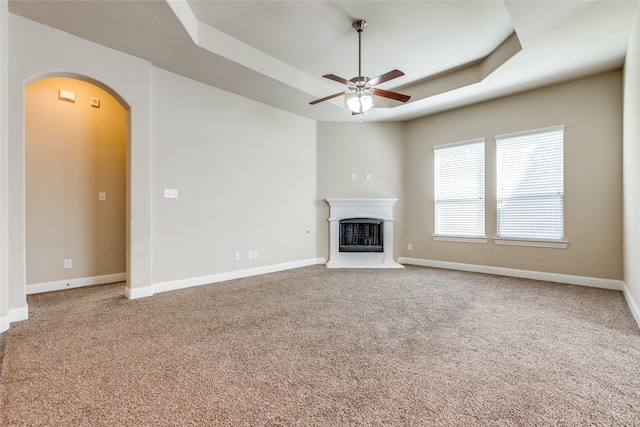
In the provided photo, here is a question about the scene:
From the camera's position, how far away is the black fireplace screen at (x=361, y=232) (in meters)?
5.99

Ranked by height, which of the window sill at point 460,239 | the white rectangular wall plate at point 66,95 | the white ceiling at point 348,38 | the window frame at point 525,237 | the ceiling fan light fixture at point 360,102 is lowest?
the window sill at point 460,239

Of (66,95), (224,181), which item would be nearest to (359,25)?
(224,181)

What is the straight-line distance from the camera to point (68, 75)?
327cm

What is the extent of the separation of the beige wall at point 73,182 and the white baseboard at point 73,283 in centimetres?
5

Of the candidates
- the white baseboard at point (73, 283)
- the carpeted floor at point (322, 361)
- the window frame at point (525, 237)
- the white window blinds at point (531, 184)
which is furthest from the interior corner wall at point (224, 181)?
the white window blinds at point (531, 184)

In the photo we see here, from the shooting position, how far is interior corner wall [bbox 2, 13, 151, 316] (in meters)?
2.82

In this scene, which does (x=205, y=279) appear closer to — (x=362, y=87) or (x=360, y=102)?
(x=360, y=102)

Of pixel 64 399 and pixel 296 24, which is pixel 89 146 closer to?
pixel 296 24

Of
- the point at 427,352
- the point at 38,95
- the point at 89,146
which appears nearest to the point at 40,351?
the point at 427,352

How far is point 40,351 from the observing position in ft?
7.22

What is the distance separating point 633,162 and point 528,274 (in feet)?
7.28

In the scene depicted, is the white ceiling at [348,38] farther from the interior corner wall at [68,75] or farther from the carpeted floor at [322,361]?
the carpeted floor at [322,361]

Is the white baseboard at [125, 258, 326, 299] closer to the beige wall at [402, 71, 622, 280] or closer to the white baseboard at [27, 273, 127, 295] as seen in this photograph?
the white baseboard at [27, 273, 127, 295]

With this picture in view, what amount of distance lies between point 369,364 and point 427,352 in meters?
0.48
